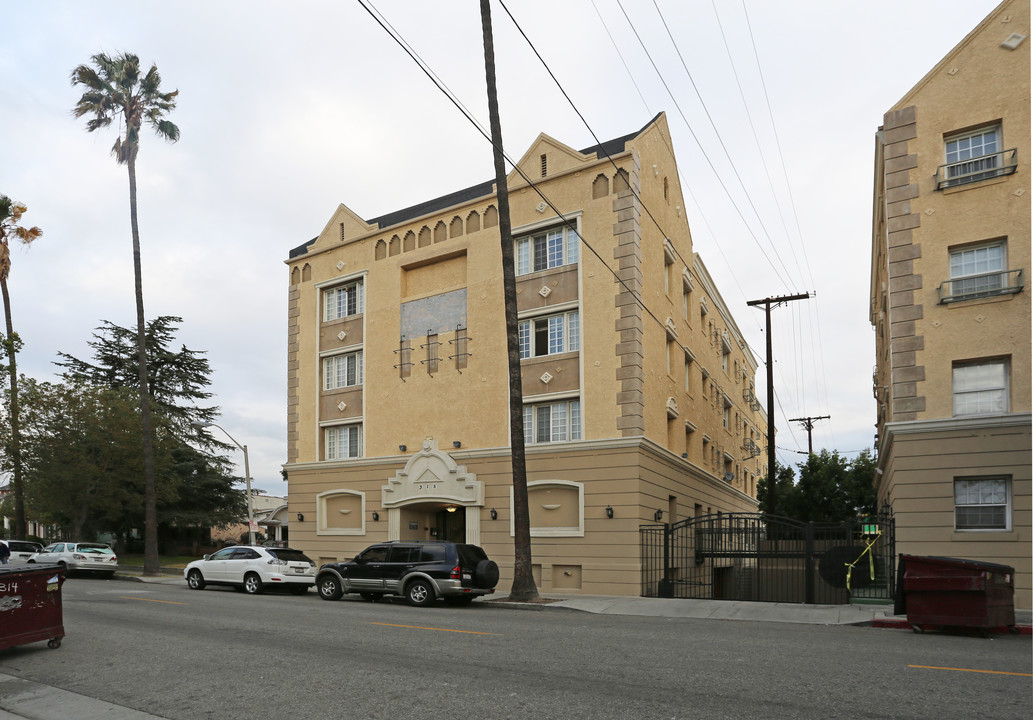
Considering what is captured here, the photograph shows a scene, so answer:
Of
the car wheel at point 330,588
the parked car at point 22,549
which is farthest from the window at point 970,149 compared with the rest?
the parked car at point 22,549

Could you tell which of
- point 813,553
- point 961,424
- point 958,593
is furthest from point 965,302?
point 958,593

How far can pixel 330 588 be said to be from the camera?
21.4 m

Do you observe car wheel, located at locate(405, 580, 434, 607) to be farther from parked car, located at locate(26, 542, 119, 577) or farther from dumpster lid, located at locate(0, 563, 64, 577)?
parked car, located at locate(26, 542, 119, 577)

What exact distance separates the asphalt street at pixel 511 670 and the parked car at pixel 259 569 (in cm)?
825

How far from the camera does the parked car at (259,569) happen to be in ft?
77.0

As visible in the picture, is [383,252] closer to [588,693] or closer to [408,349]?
[408,349]

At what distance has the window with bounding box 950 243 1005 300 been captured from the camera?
18891 mm

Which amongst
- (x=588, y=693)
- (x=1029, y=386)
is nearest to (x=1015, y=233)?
(x=1029, y=386)

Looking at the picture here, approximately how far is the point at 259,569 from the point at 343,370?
9433mm

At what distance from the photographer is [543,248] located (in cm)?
2623

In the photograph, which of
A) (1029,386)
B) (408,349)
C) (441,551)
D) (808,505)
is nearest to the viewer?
(1029,386)

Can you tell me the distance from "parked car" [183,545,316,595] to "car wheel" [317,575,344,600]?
7.74 ft

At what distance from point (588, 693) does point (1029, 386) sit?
1496 cm

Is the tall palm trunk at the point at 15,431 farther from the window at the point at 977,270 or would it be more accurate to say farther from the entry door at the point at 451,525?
the window at the point at 977,270
